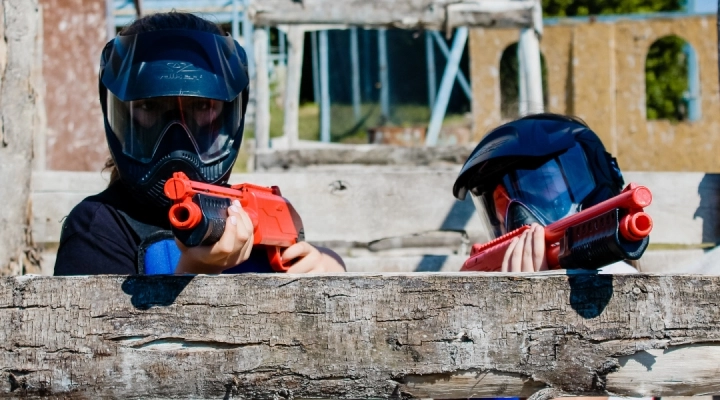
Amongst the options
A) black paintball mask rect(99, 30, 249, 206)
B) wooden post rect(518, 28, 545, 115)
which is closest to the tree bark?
black paintball mask rect(99, 30, 249, 206)

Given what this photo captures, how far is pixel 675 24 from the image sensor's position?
49.6 feet

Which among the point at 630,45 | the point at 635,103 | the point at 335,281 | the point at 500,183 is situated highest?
the point at 630,45

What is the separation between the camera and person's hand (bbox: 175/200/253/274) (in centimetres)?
185

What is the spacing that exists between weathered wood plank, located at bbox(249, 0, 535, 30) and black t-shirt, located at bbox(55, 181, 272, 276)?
117 inches

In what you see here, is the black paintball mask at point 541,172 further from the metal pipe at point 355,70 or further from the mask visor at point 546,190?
the metal pipe at point 355,70

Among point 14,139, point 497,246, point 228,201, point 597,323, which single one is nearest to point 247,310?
point 228,201

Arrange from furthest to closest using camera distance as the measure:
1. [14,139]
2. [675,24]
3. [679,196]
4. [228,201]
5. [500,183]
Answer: [675,24] → [679,196] → [14,139] → [500,183] → [228,201]

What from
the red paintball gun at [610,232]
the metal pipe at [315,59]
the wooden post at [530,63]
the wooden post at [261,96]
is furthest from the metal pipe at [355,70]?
the red paintball gun at [610,232]

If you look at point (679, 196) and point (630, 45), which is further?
point (630, 45)

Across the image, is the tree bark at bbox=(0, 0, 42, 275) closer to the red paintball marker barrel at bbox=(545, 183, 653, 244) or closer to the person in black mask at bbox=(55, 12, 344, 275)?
the person in black mask at bbox=(55, 12, 344, 275)

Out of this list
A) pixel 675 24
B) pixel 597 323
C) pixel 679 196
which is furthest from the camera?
pixel 675 24

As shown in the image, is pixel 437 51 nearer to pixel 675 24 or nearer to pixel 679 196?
pixel 675 24

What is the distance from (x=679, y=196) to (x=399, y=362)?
97.5 inches

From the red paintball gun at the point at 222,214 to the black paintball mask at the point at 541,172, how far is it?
0.73 m
